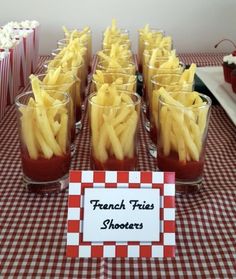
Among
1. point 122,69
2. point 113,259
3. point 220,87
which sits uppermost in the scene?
point 122,69

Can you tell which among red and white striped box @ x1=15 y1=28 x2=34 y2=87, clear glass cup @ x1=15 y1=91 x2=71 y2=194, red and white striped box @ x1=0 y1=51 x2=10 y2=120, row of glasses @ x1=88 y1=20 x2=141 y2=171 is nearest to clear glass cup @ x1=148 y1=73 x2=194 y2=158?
row of glasses @ x1=88 y1=20 x2=141 y2=171

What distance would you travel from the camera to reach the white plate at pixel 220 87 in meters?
1.10

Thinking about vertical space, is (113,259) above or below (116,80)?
below

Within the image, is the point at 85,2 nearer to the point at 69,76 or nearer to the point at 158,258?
the point at 69,76

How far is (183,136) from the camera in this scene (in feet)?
2.37

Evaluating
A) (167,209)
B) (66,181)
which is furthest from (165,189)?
(66,181)

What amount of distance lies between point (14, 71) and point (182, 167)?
723 mm

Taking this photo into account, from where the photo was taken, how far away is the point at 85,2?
74.7 inches

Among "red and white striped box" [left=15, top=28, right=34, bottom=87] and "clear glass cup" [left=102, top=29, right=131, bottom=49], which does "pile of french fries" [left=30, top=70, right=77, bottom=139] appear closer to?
"clear glass cup" [left=102, top=29, right=131, bottom=49]

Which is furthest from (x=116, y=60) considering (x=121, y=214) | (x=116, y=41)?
(x=121, y=214)

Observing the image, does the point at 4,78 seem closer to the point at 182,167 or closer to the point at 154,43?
the point at 154,43

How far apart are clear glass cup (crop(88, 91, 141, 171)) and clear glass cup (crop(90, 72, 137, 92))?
0.29 feet

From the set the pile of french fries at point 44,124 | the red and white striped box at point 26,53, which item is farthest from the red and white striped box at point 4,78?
the pile of french fries at point 44,124

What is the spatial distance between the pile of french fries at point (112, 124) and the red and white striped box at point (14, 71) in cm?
55
